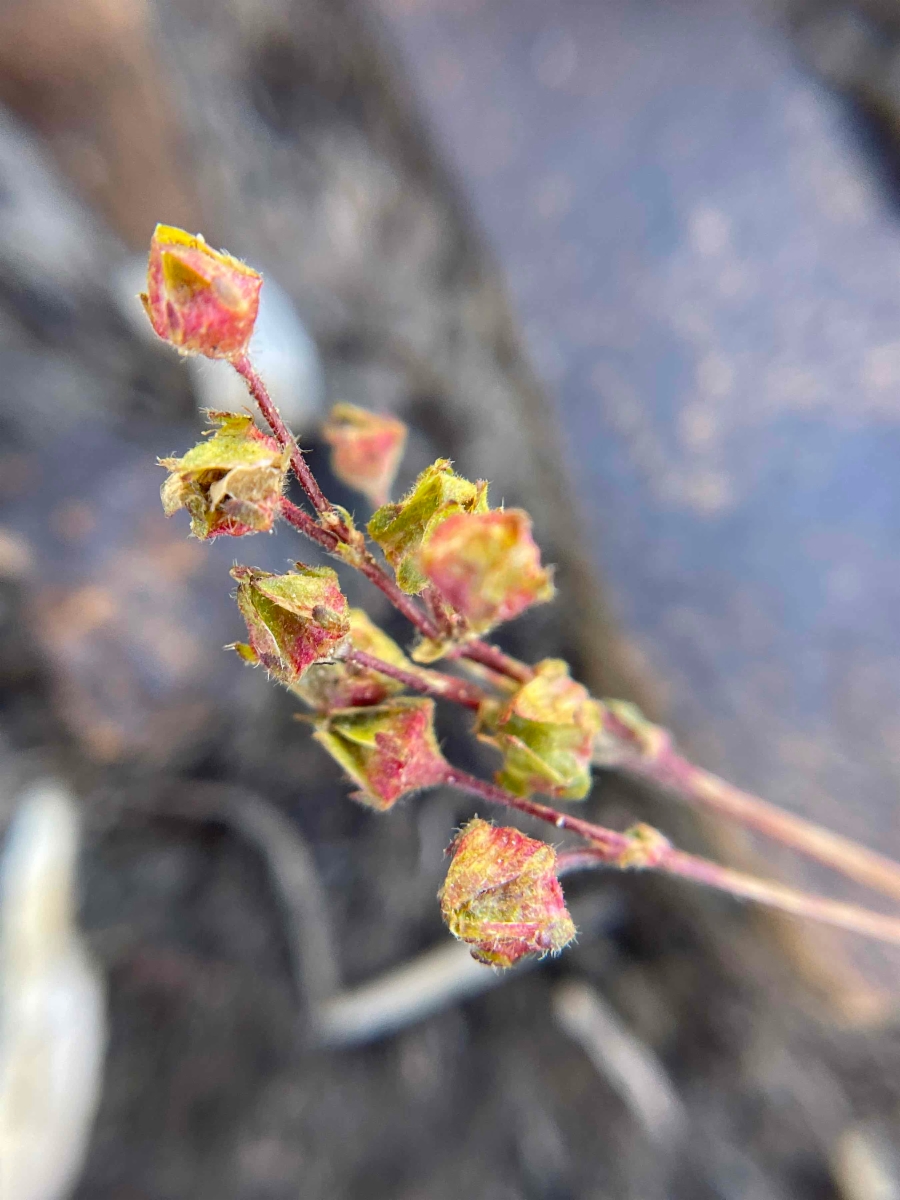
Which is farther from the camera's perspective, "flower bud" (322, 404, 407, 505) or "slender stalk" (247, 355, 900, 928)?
"flower bud" (322, 404, 407, 505)

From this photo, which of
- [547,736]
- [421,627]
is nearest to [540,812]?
[547,736]

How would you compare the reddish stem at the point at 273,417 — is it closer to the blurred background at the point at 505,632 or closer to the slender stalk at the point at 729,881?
the slender stalk at the point at 729,881

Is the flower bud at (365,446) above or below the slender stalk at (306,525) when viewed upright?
above

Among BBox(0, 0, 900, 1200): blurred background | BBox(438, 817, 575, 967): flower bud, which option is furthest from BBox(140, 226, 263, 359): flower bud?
BBox(0, 0, 900, 1200): blurred background

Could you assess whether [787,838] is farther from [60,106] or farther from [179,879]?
[60,106]

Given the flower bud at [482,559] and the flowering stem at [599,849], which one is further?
the flowering stem at [599,849]

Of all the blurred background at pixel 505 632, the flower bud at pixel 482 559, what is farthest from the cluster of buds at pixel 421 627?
the blurred background at pixel 505 632

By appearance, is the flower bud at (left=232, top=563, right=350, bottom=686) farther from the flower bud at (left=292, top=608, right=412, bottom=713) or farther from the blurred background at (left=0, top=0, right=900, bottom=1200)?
the blurred background at (left=0, top=0, right=900, bottom=1200)
